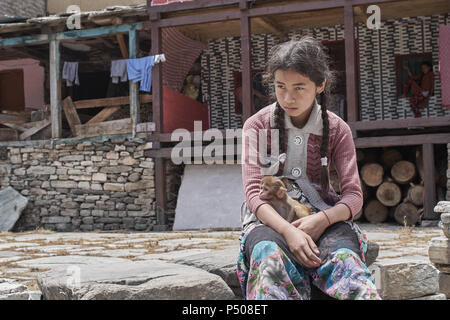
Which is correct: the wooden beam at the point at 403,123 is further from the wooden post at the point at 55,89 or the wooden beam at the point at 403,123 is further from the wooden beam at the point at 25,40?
the wooden beam at the point at 25,40

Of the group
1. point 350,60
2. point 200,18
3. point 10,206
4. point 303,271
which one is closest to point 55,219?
point 10,206

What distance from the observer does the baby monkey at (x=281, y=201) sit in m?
2.63

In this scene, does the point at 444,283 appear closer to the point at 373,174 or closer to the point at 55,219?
the point at 373,174

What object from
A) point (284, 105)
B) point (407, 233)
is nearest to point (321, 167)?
point (284, 105)

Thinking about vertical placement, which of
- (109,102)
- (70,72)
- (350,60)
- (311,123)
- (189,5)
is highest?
(189,5)

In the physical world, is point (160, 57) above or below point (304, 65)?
above

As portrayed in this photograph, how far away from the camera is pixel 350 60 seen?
9.39 metres

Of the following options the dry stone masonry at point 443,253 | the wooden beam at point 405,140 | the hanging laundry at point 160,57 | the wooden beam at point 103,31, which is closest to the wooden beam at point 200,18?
the hanging laundry at point 160,57

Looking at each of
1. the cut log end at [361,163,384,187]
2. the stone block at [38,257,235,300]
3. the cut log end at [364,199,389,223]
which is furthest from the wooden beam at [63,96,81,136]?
the stone block at [38,257,235,300]

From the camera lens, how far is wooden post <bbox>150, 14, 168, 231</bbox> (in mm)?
10398

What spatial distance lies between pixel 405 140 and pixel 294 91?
700 cm

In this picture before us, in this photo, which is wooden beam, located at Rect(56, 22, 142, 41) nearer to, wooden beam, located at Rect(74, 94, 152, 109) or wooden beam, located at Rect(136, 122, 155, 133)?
wooden beam, located at Rect(74, 94, 152, 109)

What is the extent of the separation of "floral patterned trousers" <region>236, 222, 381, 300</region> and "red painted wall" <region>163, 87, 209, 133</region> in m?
8.32

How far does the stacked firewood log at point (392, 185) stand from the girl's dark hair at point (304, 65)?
7061 mm
